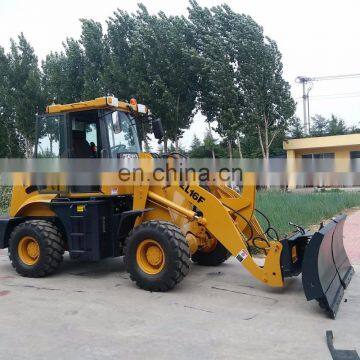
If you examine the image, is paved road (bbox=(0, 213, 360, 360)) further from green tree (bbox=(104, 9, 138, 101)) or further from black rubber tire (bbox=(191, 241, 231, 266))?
green tree (bbox=(104, 9, 138, 101))

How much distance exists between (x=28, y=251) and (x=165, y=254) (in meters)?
2.66

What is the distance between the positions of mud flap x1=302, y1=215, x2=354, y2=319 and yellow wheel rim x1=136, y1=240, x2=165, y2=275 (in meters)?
2.03

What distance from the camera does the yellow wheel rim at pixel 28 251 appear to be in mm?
7688

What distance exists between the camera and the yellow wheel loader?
6445 millimetres

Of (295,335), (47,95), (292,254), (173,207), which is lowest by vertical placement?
(295,335)

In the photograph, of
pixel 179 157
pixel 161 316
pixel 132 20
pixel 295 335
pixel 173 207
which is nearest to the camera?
pixel 295 335

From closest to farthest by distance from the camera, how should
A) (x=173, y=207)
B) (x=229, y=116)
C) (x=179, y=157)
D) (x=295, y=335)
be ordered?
(x=295, y=335)
(x=173, y=207)
(x=179, y=157)
(x=229, y=116)

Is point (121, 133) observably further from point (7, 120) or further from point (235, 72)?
point (7, 120)

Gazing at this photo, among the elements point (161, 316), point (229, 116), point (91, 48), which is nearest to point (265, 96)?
point (229, 116)

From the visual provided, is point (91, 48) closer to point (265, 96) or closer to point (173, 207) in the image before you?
point (265, 96)

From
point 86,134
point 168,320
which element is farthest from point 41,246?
point 168,320

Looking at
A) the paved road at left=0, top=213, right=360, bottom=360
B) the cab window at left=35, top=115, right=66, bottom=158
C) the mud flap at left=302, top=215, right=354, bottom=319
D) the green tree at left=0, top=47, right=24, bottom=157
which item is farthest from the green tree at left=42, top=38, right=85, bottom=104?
the mud flap at left=302, top=215, right=354, bottom=319

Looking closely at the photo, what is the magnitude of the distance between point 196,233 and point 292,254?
5.26 ft

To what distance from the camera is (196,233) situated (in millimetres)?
7305
